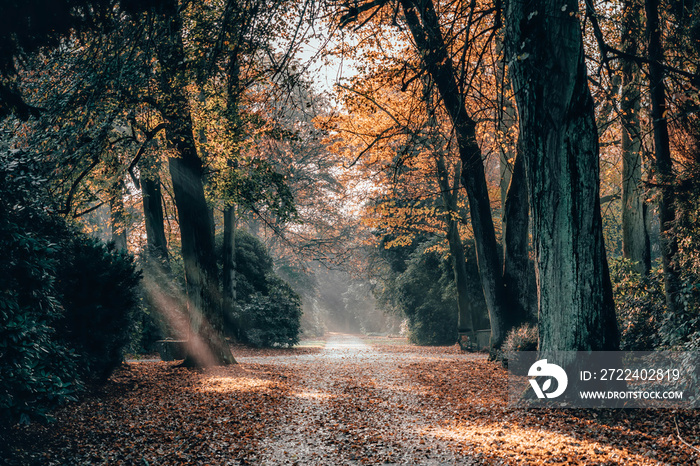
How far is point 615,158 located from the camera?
15883mm

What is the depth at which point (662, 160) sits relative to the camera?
7.32m

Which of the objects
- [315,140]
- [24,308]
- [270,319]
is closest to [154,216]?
[270,319]

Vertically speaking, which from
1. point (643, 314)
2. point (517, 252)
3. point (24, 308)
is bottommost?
point (643, 314)

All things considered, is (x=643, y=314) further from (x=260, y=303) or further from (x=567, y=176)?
(x=260, y=303)

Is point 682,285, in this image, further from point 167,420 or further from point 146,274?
point 146,274

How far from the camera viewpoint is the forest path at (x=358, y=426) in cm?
495

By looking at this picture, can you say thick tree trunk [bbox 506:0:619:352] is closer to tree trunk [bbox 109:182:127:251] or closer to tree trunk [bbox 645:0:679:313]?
tree trunk [bbox 645:0:679:313]

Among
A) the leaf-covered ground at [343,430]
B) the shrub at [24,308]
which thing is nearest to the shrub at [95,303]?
the leaf-covered ground at [343,430]

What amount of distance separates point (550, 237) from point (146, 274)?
595 inches

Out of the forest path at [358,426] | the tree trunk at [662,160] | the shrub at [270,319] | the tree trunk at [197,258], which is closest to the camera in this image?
the forest path at [358,426]

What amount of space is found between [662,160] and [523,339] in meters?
4.16

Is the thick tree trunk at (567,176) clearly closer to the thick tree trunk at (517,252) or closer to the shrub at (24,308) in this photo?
the thick tree trunk at (517,252)

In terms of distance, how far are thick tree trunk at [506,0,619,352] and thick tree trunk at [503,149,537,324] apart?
210 inches

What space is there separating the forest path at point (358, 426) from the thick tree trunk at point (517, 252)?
3.31 metres
